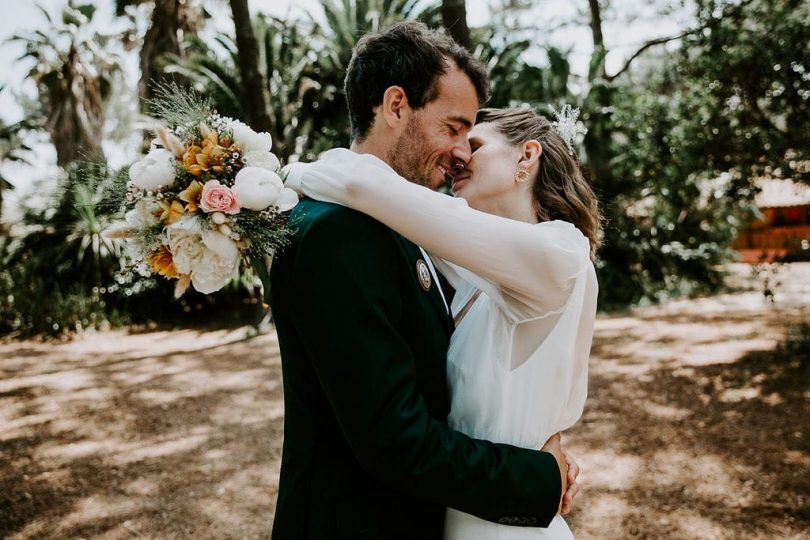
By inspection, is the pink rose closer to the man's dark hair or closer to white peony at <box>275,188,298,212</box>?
white peony at <box>275,188,298,212</box>

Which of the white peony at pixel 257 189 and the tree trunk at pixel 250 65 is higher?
the tree trunk at pixel 250 65

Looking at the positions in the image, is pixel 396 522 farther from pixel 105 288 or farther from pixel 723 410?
pixel 105 288

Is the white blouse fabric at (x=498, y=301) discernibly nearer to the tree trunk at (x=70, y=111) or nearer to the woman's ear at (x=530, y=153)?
the woman's ear at (x=530, y=153)

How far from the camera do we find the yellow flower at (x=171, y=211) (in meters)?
1.59

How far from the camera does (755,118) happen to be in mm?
7430

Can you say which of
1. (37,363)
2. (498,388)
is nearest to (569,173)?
(498,388)

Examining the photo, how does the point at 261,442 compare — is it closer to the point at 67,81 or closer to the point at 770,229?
the point at 67,81

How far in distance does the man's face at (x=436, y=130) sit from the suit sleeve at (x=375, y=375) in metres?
0.50

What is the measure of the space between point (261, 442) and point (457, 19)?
4.48 m

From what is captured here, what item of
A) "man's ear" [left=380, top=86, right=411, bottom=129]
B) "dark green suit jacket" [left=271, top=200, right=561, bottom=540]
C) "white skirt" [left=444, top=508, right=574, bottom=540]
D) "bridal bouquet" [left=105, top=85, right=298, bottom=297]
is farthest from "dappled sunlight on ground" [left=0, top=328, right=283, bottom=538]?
"man's ear" [left=380, top=86, right=411, bottom=129]

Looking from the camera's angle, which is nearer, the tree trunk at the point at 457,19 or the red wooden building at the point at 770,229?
the tree trunk at the point at 457,19

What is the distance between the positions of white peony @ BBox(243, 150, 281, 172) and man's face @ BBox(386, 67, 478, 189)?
15.1 inches

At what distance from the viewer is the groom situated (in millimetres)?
1384

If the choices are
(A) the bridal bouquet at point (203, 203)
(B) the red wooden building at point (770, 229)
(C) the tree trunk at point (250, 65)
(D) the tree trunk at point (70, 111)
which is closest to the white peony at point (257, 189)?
(A) the bridal bouquet at point (203, 203)
